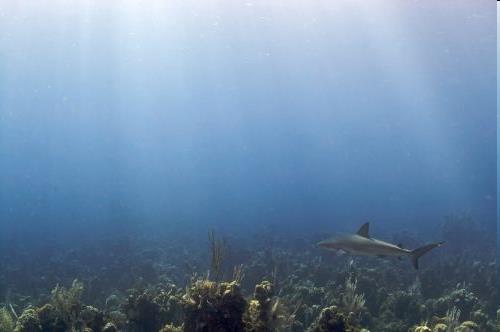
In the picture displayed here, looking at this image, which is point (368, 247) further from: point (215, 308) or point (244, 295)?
point (215, 308)

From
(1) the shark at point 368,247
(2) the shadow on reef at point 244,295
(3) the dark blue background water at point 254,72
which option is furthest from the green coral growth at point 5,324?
(3) the dark blue background water at point 254,72

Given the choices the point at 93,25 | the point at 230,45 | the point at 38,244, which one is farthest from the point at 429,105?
the point at 38,244

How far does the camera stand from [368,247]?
354 inches

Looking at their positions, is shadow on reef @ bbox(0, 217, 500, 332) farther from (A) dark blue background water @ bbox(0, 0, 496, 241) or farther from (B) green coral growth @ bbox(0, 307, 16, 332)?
(A) dark blue background water @ bbox(0, 0, 496, 241)

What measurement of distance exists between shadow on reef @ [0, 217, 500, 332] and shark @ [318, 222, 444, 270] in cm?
77

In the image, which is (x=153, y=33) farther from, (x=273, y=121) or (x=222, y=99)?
(x=273, y=121)

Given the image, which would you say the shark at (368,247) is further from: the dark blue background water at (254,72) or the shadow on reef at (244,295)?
the dark blue background water at (254,72)

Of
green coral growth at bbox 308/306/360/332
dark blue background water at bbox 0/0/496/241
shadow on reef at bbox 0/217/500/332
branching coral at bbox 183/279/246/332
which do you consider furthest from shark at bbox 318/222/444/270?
dark blue background water at bbox 0/0/496/241

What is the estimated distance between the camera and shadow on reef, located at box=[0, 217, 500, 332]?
6.25 m

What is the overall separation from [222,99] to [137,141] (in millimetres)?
101645

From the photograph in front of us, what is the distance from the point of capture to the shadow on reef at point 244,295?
625cm

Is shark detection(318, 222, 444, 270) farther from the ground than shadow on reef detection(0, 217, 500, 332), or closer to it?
farther from the ground

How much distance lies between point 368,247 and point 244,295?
147 inches

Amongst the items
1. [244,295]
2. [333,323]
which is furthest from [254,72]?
[333,323]
